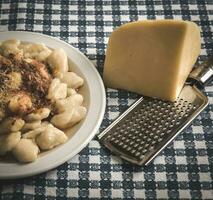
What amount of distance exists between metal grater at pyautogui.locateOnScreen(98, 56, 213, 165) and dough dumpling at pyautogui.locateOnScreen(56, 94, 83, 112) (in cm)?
8

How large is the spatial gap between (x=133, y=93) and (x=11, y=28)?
369 mm

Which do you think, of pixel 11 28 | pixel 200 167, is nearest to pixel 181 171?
pixel 200 167

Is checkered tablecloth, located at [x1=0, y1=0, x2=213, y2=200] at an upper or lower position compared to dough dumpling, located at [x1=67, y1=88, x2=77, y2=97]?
lower

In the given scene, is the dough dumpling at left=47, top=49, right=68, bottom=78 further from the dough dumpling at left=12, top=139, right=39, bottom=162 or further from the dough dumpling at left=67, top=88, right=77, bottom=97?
the dough dumpling at left=12, top=139, right=39, bottom=162

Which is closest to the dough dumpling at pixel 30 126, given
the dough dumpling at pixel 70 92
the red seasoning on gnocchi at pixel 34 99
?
the red seasoning on gnocchi at pixel 34 99

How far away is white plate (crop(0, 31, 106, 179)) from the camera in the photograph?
2.44ft

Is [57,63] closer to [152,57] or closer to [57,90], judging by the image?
[57,90]

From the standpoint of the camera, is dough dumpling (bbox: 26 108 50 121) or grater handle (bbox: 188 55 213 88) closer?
dough dumpling (bbox: 26 108 50 121)

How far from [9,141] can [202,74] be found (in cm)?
45

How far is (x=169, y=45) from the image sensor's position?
33.6 inches

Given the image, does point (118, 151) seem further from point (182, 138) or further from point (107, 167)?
point (182, 138)

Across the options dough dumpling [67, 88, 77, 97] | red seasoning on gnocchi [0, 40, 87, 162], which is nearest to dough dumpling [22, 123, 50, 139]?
red seasoning on gnocchi [0, 40, 87, 162]

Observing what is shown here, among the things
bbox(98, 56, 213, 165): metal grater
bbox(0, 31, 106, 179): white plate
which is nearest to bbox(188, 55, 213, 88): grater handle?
bbox(98, 56, 213, 165): metal grater

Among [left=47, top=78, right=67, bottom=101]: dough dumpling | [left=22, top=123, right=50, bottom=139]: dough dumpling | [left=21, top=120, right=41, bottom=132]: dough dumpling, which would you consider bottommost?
[left=22, top=123, right=50, bottom=139]: dough dumpling
